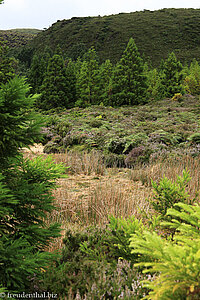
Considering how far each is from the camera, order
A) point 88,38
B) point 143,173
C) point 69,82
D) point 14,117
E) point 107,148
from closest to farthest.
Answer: point 14,117
point 143,173
point 107,148
point 69,82
point 88,38

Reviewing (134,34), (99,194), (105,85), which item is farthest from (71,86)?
(134,34)

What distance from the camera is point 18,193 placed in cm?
191

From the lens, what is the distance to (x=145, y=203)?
138 inches

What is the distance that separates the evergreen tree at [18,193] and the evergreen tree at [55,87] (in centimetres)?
2153

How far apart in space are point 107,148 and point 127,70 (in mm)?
14622

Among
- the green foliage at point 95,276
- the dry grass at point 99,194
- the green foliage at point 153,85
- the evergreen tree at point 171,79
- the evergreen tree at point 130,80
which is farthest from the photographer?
the green foliage at point 153,85

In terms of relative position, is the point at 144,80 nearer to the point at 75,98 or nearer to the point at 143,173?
the point at 75,98

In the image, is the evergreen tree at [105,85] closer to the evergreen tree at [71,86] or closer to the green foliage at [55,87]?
the evergreen tree at [71,86]

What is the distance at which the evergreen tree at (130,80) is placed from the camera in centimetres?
2050

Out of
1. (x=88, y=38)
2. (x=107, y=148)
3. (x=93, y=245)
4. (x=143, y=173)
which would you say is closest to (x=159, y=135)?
(x=107, y=148)

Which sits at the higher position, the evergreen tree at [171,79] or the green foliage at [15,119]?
the evergreen tree at [171,79]

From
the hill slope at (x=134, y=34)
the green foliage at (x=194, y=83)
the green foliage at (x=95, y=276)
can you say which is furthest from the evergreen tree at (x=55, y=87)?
the hill slope at (x=134, y=34)

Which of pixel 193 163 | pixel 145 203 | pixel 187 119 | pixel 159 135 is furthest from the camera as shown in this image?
pixel 187 119

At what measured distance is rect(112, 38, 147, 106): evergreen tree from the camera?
20.5 metres
